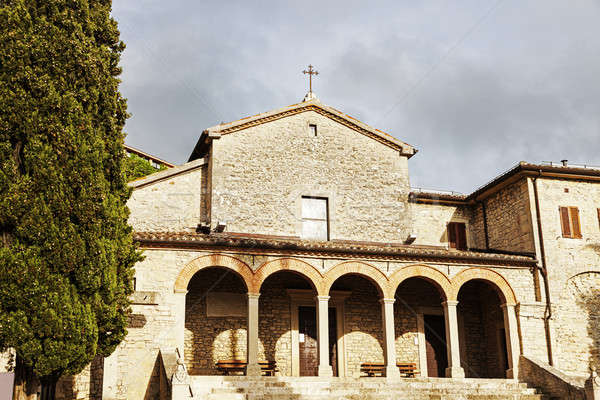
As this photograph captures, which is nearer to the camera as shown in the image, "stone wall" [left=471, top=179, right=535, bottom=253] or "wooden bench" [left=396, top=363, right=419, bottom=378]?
"wooden bench" [left=396, top=363, right=419, bottom=378]

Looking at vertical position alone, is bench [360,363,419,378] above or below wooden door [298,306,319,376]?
below

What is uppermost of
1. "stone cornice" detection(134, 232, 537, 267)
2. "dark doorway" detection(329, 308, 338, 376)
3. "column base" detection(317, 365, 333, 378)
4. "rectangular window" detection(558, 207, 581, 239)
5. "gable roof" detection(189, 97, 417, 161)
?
"gable roof" detection(189, 97, 417, 161)

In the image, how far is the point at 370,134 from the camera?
22578 mm

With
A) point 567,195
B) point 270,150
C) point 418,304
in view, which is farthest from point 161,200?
point 567,195

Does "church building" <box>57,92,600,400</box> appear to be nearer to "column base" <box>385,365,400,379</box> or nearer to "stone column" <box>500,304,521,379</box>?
"stone column" <box>500,304,521,379</box>

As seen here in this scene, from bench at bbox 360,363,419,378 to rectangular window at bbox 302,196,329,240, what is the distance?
444 centimetres

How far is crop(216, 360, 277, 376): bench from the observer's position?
1736 cm

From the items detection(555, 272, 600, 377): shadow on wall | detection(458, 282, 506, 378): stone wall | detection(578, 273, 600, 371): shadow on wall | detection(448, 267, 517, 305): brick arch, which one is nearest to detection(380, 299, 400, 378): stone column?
detection(448, 267, 517, 305): brick arch

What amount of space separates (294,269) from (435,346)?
6355 mm

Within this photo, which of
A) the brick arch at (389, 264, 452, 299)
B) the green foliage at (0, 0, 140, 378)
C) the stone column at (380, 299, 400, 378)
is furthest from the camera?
the brick arch at (389, 264, 452, 299)

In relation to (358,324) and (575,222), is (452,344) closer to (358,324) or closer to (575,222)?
(358,324)

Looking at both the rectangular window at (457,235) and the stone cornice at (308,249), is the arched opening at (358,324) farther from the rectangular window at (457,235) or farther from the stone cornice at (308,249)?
the rectangular window at (457,235)

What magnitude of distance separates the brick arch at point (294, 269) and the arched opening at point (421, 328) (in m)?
3.95

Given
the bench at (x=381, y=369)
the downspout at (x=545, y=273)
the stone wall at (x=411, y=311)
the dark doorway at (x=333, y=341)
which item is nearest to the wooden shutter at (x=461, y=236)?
the stone wall at (x=411, y=311)
